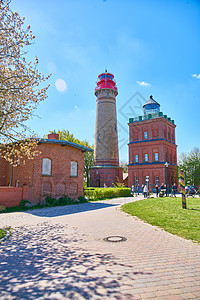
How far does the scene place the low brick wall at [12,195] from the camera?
14.2 m

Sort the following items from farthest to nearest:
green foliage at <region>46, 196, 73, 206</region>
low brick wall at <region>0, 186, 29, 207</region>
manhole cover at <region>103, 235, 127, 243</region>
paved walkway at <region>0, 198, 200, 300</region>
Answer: green foliage at <region>46, 196, 73, 206</region>
low brick wall at <region>0, 186, 29, 207</region>
manhole cover at <region>103, 235, 127, 243</region>
paved walkway at <region>0, 198, 200, 300</region>

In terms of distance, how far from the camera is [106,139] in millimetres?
37719

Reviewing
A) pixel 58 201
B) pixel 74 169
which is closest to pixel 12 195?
pixel 58 201

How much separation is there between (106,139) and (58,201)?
858 inches

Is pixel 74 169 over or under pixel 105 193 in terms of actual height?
over

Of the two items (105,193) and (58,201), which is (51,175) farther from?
(105,193)

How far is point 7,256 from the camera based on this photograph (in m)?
5.01

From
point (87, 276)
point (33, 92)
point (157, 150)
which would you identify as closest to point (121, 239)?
point (87, 276)

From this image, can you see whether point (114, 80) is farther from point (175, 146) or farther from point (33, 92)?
point (33, 92)

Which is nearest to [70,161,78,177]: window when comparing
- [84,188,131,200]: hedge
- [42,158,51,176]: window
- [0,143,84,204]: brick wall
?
[0,143,84,204]: brick wall

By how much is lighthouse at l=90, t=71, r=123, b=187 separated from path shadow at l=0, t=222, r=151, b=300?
31495 mm

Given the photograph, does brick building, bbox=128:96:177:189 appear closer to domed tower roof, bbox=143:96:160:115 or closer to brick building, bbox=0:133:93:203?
domed tower roof, bbox=143:96:160:115

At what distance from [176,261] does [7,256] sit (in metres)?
3.94

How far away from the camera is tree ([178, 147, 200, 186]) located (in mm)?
40031
